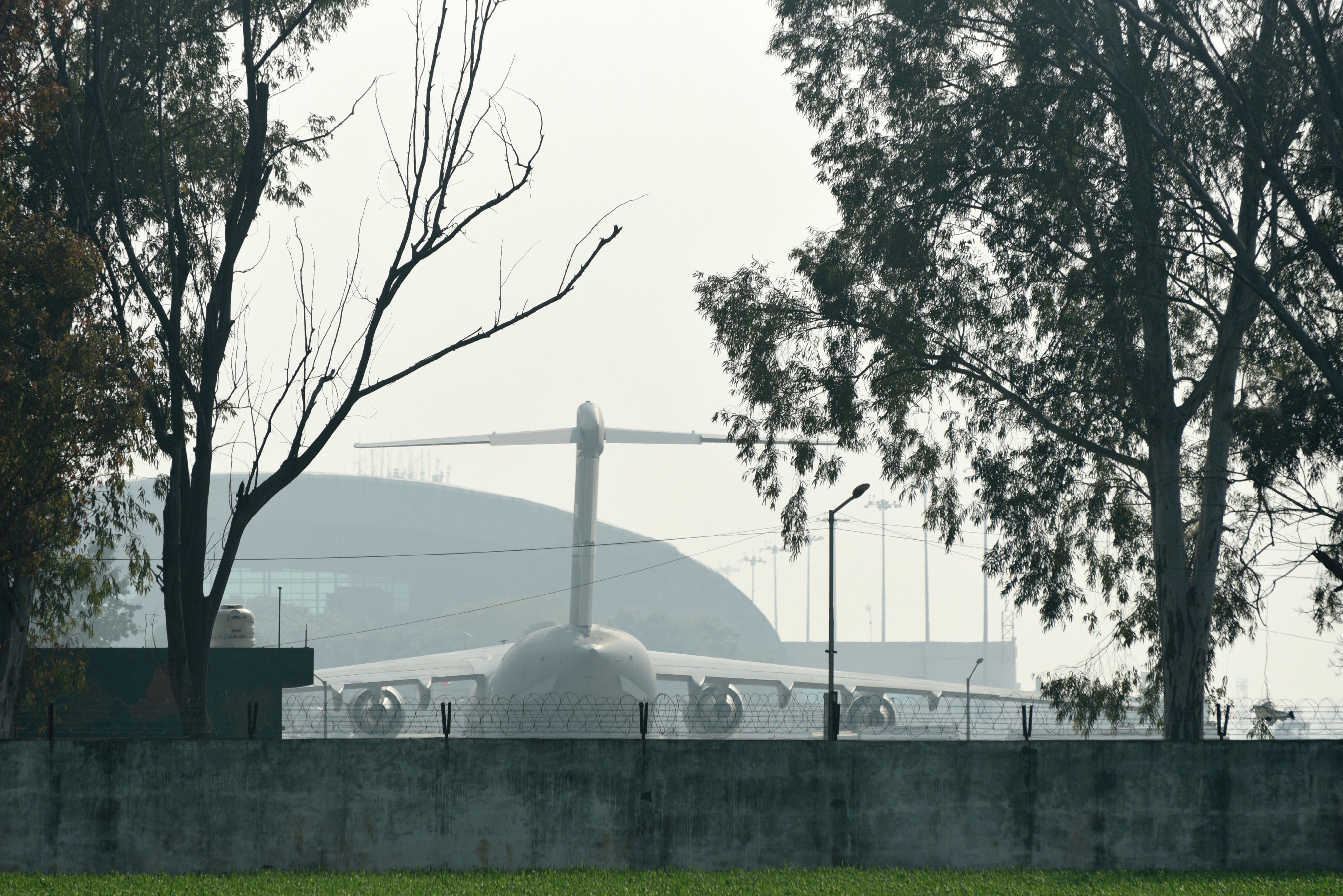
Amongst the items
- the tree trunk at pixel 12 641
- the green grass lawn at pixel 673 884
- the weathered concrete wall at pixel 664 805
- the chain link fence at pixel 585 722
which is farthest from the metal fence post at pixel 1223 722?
the tree trunk at pixel 12 641

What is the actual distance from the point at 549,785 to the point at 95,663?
10.7m

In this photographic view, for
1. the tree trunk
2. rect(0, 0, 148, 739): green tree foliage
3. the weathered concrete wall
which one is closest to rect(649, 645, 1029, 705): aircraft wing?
the tree trunk

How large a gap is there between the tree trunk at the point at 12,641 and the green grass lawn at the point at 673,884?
4.17m

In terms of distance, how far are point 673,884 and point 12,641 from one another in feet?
30.6

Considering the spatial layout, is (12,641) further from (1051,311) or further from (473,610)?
(473,610)

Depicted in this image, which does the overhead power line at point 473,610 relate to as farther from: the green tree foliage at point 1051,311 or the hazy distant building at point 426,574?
the green tree foliage at point 1051,311

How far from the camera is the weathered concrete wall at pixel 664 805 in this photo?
13078 millimetres

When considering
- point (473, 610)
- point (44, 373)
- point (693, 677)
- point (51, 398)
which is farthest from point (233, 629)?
point (473, 610)

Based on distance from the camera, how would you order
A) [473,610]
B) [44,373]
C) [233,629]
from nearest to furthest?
[44,373], [233,629], [473,610]

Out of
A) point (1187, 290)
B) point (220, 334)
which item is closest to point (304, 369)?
point (220, 334)

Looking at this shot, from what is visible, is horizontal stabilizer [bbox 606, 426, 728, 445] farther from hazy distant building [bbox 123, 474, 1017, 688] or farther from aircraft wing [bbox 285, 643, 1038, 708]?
hazy distant building [bbox 123, 474, 1017, 688]

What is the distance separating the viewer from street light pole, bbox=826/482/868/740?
14.1 m

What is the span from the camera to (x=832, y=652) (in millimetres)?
24484

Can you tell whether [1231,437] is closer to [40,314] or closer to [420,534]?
[40,314]
